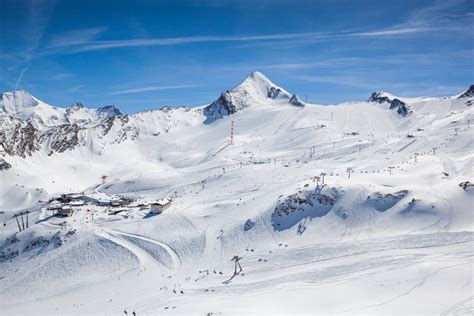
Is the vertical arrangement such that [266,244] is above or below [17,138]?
below

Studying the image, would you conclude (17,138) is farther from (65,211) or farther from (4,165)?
(65,211)

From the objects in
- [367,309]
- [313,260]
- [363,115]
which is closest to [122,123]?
[363,115]

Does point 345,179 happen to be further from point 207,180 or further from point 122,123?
point 122,123

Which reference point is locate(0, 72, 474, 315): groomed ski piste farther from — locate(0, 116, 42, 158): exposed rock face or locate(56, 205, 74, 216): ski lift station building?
locate(0, 116, 42, 158): exposed rock face

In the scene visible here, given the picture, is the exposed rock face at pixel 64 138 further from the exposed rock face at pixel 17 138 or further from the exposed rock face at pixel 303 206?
the exposed rock face at pixel 303 206

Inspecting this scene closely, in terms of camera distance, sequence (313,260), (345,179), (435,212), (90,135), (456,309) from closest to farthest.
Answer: (456,309) → (313,260) → (435,212) → (345,179) → (90,135)

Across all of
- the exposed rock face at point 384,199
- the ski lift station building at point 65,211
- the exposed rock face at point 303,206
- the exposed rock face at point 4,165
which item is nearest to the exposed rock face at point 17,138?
the exposed rock face at point 4,165

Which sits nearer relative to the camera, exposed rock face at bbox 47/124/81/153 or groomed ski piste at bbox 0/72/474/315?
groomed ski piste at bbox 0/72/474/315

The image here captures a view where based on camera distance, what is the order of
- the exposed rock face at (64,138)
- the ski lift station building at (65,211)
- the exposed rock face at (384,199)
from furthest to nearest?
the exposed rock face at (64,138) → the ski lift station building at (65,211) → the exposed rock face at (384,199)

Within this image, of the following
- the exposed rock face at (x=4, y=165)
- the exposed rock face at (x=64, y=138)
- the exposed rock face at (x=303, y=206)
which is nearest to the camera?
Result: the exposed rock face at (x=303, y=206)

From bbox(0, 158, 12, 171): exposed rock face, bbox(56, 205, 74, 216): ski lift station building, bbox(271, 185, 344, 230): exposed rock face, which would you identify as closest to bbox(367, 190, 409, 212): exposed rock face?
bbox(271, 185, 344, 230): exposed rock face

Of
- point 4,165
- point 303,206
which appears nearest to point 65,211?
point 303,206
